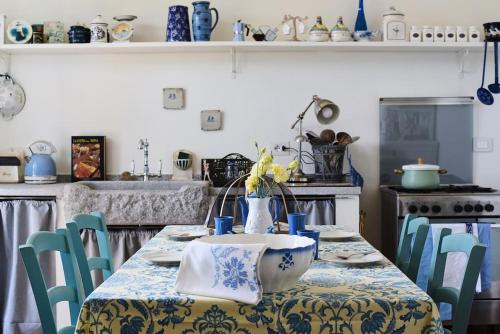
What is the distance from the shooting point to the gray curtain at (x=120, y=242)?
3.60 meters

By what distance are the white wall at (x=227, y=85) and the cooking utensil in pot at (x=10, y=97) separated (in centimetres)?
5

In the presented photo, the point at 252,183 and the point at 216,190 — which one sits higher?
the point at 252,183

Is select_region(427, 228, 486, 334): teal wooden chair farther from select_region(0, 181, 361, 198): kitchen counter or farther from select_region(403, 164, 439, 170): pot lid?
select_region(403, 164, 439, 170): pot lid

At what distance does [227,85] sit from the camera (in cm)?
421

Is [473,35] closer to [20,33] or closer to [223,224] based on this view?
[223,224]

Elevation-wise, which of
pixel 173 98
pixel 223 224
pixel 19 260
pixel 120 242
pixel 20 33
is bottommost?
pixel 19 260

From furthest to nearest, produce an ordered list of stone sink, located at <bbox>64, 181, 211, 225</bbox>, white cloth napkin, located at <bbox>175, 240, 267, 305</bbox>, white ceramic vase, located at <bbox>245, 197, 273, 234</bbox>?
stone sink, located at <bbox>64, 181, 211, 225</bbox> < white ceramic vase, located at <bbox>245, 197, 273, 234</bbox> < white cloth napkin, located at <bbox>175, 240, 267, 305</bbox>

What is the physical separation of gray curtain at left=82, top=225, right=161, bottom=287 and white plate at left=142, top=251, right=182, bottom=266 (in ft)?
4.85

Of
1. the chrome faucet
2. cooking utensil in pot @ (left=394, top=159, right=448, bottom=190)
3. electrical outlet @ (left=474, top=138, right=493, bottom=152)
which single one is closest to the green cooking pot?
cooking utensil in pot @ (left=394, top=159, right=448, bottom=190)

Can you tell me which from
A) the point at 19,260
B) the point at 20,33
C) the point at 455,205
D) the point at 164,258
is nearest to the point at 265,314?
the point at 164,258

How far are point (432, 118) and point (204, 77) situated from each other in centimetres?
147

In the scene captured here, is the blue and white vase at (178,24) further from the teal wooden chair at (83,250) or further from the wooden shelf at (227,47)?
the teal wooden chair at (83,250)

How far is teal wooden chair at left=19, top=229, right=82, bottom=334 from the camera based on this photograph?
1752 mm

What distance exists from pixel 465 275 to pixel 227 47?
2.52 m
